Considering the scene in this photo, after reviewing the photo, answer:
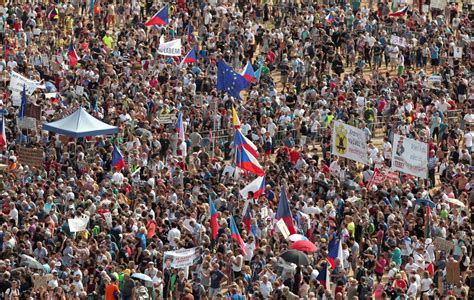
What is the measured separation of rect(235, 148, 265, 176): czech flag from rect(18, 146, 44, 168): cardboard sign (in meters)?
4.92

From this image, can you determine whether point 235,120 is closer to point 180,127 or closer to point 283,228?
point 180,127

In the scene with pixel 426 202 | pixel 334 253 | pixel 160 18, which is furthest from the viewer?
pixel 160 18

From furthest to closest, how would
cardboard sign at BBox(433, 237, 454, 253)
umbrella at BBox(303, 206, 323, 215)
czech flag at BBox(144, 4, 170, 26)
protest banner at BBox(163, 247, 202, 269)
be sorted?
czech flag at BBox(144, 4, 170, 26) → umbrella at BBox(303, 206, 323, 215) → cardboard sign at BBox(433, 237, 454, 253) → protest banner at BBox(163, 247, 202, 269)

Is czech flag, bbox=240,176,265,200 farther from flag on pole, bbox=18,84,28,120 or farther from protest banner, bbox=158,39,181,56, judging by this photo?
protest banner, bbox=158,39,181,56

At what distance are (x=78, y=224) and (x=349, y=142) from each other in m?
8.84

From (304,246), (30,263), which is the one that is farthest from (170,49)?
(30,263)

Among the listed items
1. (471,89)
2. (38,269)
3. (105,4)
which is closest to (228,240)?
(38,269)

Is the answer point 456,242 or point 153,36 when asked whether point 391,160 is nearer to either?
point 456,242

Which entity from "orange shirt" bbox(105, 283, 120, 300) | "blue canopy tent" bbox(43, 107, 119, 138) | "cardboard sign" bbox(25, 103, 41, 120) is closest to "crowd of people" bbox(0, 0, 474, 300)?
"orange shirt" bbox(105, 283, 120, 300)

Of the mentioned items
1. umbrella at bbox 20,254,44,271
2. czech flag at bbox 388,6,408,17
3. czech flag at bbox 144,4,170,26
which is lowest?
czech flag at bbox 388,6,408,17

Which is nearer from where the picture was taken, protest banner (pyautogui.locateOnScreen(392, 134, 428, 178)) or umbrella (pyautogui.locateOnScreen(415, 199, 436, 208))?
umbrella (pyautogui.locateOnScreen(415, 199, 436, 208))

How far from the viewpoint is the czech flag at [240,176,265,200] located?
40094 millimetres

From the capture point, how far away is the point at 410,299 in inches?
1383

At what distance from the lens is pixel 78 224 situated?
37656 mm
